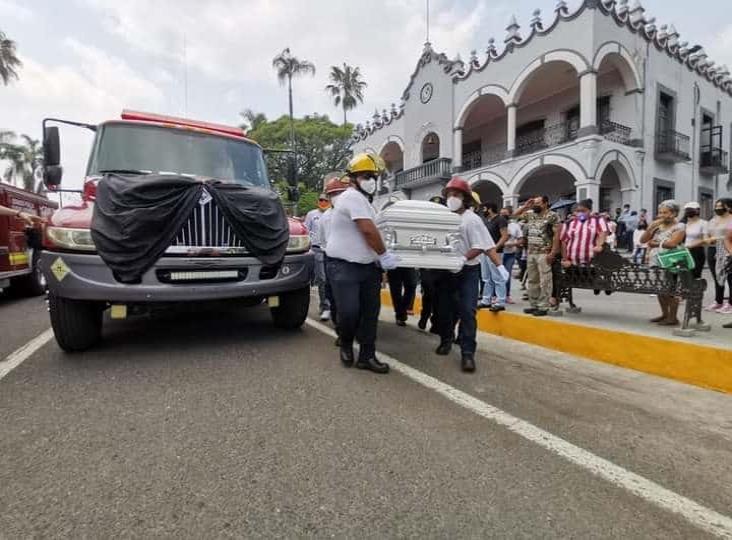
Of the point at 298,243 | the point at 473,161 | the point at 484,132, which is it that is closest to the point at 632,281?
the point at 298,243

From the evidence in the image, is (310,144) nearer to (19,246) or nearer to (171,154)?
(19,246)

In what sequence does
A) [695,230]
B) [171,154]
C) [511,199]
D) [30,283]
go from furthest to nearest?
[511,199] < [30,283] < [695,230] < [171,154]

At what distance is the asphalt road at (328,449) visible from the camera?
1.78 meters

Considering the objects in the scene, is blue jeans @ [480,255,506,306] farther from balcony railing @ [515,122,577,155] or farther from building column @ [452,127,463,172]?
building column @ [452,127,463,172]

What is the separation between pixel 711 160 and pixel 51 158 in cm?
2340

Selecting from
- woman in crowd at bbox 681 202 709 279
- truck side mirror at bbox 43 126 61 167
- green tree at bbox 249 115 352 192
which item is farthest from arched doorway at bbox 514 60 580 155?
green tree at bbox 249 115 352 192

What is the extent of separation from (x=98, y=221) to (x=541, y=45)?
16.5 metres

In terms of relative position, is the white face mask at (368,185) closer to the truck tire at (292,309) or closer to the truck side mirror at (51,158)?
the truck tire at (292,309)

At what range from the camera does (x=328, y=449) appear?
2346mm

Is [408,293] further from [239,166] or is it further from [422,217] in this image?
[239,166]

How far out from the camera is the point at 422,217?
13.5 ft

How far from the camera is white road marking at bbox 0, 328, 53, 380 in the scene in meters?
3.67

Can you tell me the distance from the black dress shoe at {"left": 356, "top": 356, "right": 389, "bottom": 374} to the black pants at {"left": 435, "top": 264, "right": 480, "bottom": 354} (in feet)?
2.46

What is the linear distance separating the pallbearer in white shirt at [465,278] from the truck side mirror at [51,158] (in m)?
4.47
